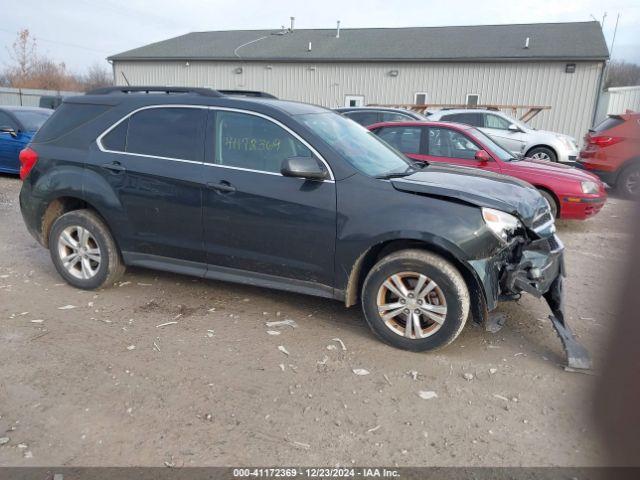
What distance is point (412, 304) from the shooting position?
3.60 meters

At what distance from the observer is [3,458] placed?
2.54 m

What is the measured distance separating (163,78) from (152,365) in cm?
2866

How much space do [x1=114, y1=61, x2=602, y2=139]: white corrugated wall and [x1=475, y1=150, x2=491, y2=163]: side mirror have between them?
50.2 feet

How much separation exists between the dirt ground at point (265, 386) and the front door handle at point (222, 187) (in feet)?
3.64

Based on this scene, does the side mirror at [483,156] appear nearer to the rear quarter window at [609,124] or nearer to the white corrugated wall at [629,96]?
the rear quarter window at [609,124]

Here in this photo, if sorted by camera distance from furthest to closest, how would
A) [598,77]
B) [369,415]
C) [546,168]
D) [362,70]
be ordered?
1. [362,70]
2. [598,77]
3. [546,168]
4. [369,415]

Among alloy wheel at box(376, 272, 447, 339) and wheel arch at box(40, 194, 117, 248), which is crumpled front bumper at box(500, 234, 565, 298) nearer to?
alloy wheel at box(376, 272, 447, 339)

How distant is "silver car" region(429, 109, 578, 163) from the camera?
39.0ft

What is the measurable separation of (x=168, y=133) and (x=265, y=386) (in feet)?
8.03

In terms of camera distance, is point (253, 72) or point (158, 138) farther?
point (253, 72)

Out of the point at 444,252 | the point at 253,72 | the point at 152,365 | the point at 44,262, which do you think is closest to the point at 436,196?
the point at 444,252

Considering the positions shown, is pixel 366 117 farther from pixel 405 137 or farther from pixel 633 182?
pixel 633 182

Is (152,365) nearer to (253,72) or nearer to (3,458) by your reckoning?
(3,458)

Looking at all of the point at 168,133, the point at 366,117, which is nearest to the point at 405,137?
the point at 366,117
